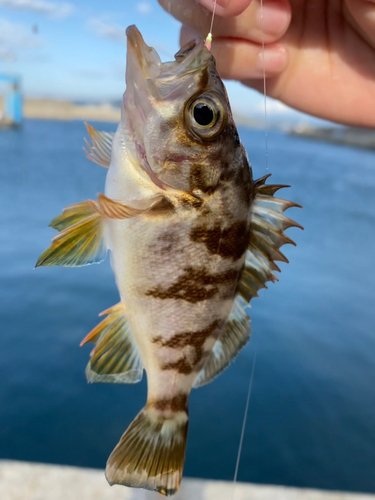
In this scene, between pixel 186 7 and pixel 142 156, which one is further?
pixel 186 7

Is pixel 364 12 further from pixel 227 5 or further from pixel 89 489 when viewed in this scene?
pixel 89 489

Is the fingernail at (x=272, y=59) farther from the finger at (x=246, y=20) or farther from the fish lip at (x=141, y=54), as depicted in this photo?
the fish lip at (x=141, y=54)

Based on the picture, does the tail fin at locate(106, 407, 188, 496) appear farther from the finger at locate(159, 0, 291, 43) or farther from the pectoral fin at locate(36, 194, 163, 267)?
the finger at locate(159, 0, 291, 43)

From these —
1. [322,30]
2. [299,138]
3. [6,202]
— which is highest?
[299,138]

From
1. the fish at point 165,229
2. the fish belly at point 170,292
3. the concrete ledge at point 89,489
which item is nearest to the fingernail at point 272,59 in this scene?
the fish at point 165,229

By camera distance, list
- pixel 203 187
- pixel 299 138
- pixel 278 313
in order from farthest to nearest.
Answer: pixel 299 138, pixel 278 313, pixel 203 187

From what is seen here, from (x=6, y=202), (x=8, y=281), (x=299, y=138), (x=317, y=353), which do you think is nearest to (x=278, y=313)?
(x=317, y=353)

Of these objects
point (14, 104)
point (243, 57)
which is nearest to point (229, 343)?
point (243, 57)

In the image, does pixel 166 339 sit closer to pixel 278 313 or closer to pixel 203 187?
pixel 203 187

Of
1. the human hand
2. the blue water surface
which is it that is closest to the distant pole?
the blue water surface
